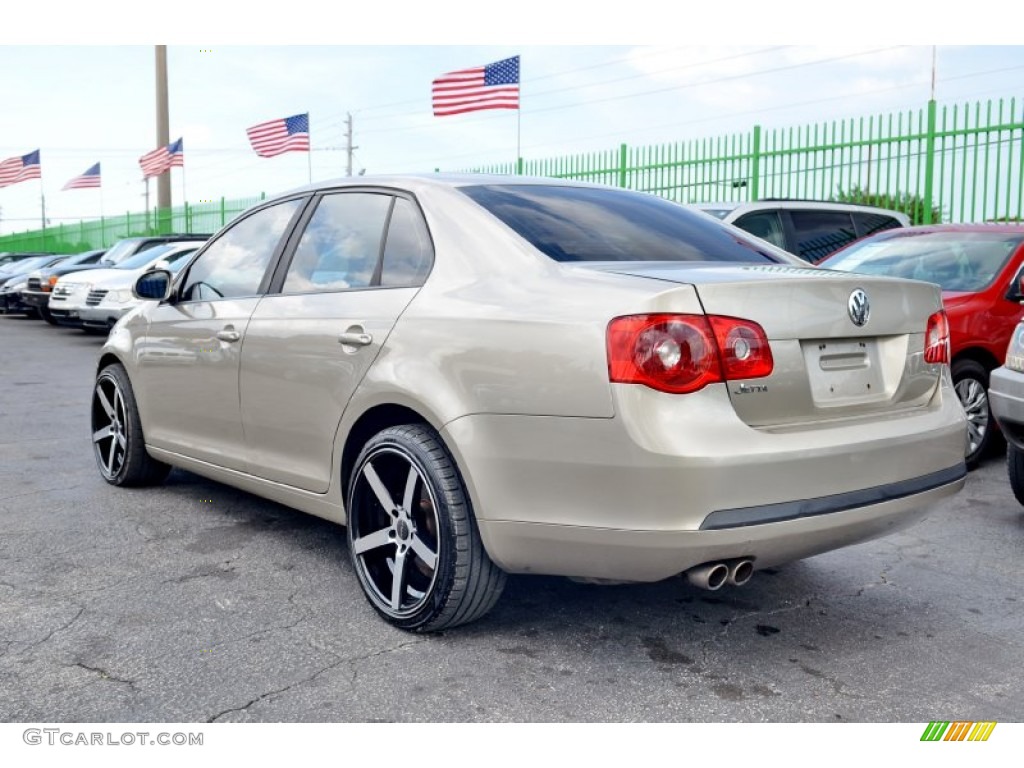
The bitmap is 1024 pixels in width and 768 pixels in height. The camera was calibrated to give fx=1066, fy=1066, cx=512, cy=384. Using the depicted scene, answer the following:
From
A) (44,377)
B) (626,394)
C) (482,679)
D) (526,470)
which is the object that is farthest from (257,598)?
(44,377)

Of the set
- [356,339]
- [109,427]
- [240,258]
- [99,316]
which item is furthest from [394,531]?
[99,316]

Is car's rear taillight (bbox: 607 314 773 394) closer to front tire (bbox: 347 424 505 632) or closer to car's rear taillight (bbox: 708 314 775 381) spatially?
car's rear taillight (bbox: 708 314 775 381)

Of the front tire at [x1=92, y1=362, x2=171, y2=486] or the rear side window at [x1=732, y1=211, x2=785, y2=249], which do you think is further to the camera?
the rear side window at [x1=732, y1=211, x2=785, y2=249]

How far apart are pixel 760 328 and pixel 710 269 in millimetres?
398

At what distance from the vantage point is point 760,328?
2.99 meters

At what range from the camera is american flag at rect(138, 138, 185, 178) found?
2700cm

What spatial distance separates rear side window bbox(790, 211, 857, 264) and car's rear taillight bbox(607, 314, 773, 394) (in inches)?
287

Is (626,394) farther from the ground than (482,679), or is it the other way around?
(626,394)

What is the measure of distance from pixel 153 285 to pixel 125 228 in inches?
1333

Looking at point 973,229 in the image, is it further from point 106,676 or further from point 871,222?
point 106,676

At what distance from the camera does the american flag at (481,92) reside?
756 inches

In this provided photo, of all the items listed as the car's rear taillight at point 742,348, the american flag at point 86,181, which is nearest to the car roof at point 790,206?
the car's rear taillight at point 742,348
